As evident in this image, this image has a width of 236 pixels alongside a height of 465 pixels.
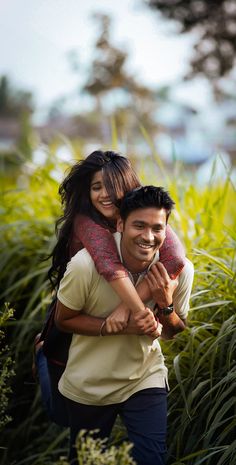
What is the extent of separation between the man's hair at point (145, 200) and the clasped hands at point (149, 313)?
22 cm

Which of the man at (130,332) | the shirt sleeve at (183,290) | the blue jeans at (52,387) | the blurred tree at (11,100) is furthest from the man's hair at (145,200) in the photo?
the blurred tree at (11,100)

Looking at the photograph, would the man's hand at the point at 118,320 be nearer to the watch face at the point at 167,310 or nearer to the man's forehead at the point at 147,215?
the watch face at the point at 167,310

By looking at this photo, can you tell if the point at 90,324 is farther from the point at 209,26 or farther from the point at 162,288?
the point at 209,26

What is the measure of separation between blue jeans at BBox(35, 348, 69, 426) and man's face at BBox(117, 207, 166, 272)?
720mm

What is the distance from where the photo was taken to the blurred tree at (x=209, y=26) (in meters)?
17.7

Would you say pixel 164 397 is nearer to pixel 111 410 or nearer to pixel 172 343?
pixel 111 410

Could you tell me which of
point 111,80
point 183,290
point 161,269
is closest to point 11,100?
point 111,80

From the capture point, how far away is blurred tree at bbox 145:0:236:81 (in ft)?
58.1

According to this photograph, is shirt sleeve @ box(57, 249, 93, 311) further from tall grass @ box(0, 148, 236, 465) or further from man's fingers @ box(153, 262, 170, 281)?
tall grass @ box(0, 148, 236, 465)

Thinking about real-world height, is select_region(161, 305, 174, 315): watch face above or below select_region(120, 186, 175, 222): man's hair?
below

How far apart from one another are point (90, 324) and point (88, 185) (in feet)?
1.86

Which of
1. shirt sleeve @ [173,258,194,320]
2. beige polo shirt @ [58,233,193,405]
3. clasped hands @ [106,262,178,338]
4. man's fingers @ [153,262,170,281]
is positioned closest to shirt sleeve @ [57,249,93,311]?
beige polo shirt @ [58,233,193,405]

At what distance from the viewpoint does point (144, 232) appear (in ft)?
8.79

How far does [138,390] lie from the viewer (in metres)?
2.85
